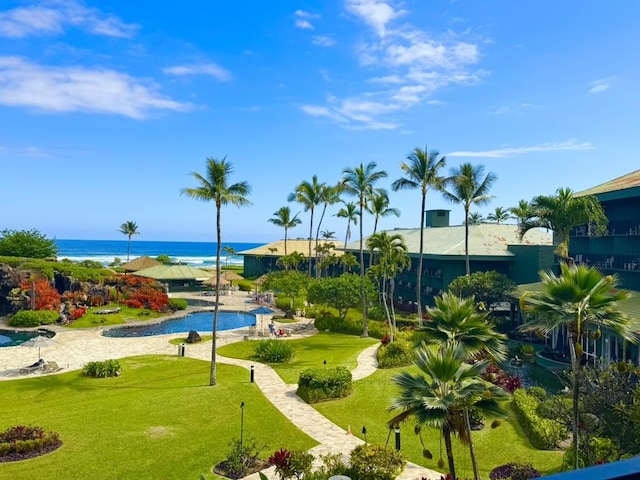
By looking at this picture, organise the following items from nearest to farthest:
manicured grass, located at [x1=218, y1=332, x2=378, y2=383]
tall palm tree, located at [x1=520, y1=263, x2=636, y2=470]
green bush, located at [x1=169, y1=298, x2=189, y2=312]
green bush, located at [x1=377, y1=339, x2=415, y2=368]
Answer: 1. tall palm tree, located at [x1=520, y1=263, x2=636, y2=470]
2. green bush, located at [x1=377, y1=339, x2=415, y2=368]
3. manicured grass, located at [x1=218, y1=332, x2=378, y2=383]
4. green bush, located at [x1=169, y1=298, x2=189, y2=312]

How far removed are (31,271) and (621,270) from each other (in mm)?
55157

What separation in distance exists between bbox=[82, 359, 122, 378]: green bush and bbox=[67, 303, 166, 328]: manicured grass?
59.1 ft

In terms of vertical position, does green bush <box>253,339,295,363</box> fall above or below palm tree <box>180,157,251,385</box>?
below

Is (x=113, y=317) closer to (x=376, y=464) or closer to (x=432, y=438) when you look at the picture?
(x=432, y=438)

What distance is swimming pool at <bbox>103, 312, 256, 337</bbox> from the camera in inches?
1718

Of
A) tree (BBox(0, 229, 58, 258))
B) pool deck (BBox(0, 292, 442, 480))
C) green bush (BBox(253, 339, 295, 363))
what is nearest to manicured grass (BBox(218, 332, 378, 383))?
green bush (BBox(253, 339, 295, 363))

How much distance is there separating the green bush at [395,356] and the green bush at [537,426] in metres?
9.89

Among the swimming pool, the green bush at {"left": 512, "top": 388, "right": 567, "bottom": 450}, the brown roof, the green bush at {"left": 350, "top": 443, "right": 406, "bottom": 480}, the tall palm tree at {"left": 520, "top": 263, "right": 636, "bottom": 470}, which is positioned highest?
the brown roof

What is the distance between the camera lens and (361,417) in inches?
843

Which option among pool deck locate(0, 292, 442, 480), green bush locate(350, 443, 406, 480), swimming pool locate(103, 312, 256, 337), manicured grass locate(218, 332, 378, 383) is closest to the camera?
green bush locate(350, 443, 406, 480)

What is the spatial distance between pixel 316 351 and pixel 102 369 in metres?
14.5

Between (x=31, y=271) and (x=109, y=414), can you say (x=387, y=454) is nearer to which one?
(x=109, y=414)

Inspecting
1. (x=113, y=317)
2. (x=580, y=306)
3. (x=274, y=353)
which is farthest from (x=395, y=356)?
(x=113, y=317)

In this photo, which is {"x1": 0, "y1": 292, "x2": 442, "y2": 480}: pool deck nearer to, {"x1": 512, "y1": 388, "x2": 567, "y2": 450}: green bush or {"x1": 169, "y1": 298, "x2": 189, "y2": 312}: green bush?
{"x1": 512, "y1": 388, "x2": 567, "y2": 450}: green bush
